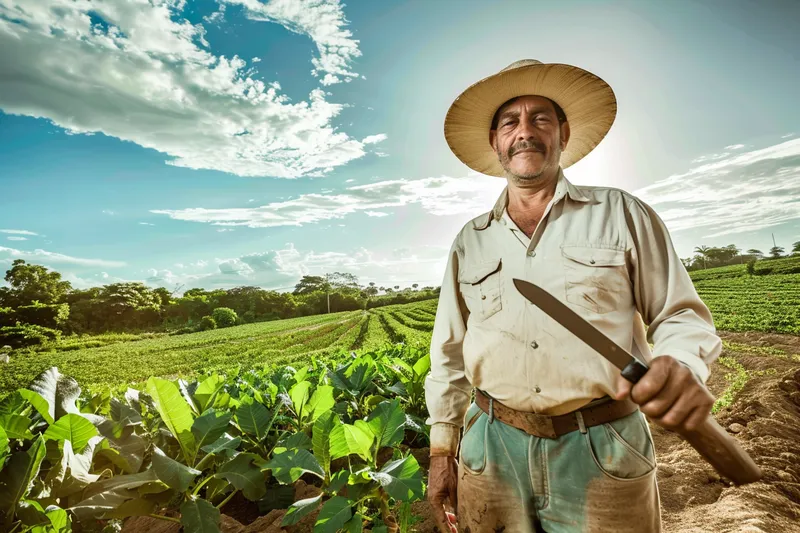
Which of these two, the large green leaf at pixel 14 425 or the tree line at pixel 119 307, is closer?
the large green leaf at pixel 14 425

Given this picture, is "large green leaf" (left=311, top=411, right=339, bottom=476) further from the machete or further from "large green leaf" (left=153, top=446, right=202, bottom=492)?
the machete

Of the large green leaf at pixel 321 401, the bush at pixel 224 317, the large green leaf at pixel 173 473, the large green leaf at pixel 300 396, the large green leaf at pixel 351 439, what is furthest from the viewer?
the bush at pixel 224 317

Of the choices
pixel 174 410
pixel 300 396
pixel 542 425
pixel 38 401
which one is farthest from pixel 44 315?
pixel 542 425

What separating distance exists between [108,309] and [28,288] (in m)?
5.13

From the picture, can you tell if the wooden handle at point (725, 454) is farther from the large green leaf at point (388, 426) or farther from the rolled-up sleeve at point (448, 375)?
the large green leaf at point (388, 426)

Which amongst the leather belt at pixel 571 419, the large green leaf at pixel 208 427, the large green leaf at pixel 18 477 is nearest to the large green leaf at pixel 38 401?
the large green leaf at pixel 18 477

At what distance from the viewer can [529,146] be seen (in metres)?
1.66

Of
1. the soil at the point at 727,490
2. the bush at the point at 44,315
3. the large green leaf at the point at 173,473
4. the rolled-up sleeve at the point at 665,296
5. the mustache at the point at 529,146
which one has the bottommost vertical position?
the bush at the point at 44,315

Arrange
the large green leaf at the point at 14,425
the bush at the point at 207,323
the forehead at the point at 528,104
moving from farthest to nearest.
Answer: the bush at the point at 207,323 < the forehead at the point at 528,104 < the large green leaf at the point at 14,425

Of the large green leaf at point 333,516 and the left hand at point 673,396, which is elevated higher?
the left hand at point 673,396

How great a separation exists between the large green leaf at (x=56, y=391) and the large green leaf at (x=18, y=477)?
0.34 m

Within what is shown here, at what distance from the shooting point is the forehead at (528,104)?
178cm

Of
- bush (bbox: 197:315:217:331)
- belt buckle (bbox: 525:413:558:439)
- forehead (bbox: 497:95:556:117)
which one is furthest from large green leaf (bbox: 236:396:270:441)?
bush (bbox: 197:315:217:331)

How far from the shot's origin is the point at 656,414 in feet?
2.72
